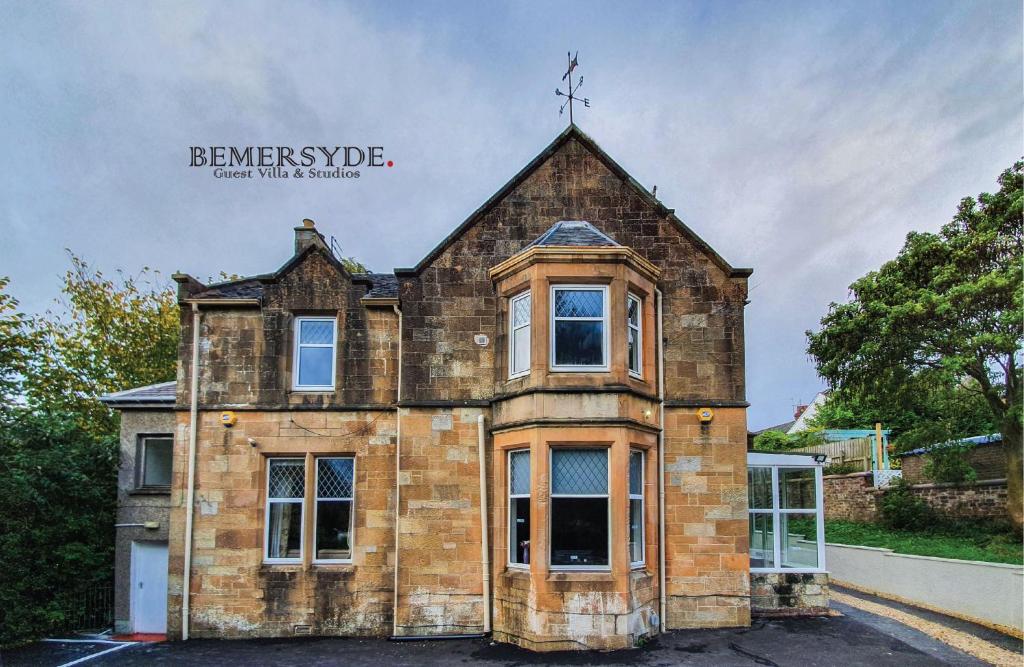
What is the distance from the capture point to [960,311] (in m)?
16.4

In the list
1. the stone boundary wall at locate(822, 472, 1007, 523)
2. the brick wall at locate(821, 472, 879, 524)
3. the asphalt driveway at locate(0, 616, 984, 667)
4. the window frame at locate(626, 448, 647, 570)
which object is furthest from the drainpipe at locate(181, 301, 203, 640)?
the stone boundary wall at locate(822, 472, 1007, 523)

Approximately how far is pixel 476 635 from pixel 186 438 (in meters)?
7.01

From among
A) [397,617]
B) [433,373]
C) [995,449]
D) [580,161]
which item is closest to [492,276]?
[433,373]

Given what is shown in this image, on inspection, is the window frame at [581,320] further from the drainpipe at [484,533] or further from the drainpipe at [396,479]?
the drainpipe at [396,479]

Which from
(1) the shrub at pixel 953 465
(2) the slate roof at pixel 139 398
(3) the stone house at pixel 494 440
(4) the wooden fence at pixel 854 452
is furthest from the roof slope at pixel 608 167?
(4) the wooden fence at pixel 854 452

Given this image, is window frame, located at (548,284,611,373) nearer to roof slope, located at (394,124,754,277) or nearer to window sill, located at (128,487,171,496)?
roof slope, located at (394,124,754,277)

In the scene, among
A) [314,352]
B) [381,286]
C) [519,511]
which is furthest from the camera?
[381,286]

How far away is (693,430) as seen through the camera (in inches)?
503

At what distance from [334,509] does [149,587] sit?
4825mm

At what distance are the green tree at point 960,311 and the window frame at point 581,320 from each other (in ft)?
31.3

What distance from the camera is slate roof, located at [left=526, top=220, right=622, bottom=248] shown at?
12273mm

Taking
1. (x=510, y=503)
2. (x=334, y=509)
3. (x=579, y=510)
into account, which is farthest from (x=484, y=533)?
(x=334, y=509)

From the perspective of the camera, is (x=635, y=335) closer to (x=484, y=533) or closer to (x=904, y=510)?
(x=484, y=533)

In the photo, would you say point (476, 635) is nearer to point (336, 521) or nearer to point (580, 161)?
point (336, 521)
